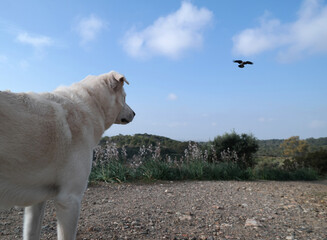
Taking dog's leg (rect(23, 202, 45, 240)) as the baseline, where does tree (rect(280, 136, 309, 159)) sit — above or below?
above

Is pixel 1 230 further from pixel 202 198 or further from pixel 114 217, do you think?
pixel 202 198

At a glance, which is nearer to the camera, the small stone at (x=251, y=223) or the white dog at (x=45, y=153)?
the white dog at (x=45, y=153)

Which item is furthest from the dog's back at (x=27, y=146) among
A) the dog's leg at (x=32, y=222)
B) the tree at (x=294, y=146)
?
the tree at (x=294, y=146)

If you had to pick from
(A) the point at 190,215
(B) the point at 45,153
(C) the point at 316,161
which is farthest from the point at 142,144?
(B) the point at 45,153

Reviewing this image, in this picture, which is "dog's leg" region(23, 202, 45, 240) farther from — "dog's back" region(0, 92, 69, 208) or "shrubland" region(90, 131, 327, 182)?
"shrubland" region(90, 131, 327, 182)

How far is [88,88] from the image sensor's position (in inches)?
108

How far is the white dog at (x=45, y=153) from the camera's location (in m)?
1.86

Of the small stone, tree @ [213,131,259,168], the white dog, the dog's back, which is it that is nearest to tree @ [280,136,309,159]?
tree @ [213,131,259,168]

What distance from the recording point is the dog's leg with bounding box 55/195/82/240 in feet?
6.81

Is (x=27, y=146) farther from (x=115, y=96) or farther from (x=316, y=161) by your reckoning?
(x=316, y=161)

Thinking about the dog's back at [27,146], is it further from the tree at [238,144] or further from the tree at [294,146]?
the tree at [294,146]

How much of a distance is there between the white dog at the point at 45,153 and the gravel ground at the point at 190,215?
1.46m

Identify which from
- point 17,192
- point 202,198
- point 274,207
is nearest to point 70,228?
point 17,192

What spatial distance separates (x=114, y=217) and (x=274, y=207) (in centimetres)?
339
